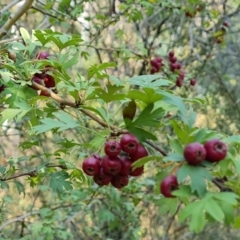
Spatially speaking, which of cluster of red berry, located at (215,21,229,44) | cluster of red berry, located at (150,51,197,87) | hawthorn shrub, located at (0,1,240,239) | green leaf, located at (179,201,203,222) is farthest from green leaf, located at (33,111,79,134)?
cluster of red berry, located at (215,21,229,44)

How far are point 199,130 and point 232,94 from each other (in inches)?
179

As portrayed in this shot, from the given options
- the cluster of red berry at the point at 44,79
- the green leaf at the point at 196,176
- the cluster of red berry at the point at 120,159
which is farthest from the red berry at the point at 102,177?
the cluster of red berry at the point at 44,79

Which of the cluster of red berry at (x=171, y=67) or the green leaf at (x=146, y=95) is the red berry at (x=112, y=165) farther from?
the cluster of red berry at (x=171, y=67)

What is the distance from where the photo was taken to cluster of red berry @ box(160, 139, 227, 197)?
2.97ft

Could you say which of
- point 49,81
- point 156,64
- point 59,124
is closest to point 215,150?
point 59,124

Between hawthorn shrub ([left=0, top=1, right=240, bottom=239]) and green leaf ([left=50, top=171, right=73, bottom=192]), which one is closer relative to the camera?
hawthorn shrub ([left=0, top=1, right=240, bottom=239])

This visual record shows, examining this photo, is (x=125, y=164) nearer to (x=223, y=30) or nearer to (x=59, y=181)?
(x=59, y=181)

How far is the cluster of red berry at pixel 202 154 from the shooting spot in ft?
2.97

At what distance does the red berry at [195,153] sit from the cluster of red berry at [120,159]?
0.15m

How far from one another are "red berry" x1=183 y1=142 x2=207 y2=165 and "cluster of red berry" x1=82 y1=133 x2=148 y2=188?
15 cm

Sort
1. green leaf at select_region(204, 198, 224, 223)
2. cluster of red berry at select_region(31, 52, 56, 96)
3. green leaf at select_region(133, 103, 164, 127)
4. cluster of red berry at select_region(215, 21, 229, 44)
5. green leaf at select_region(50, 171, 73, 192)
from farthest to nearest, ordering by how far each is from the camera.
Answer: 1. cluster of red berry at select_region(215, 21, 229, 44)
2. green leaf at select_region(50, 171, 73, 192)
3. cluster of red berry at select_region(31, 52, 56, 96)
4. green leaf at select_region(133, 103, 164, 127)
5. green leaf at select_region(204, 198, 224, 223)

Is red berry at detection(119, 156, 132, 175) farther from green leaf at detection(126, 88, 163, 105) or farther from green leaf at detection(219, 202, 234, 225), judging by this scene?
green leaf at detection(219, 202, 234, 225)

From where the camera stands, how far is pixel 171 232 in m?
5.25

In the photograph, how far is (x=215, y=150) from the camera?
0.92 metres
